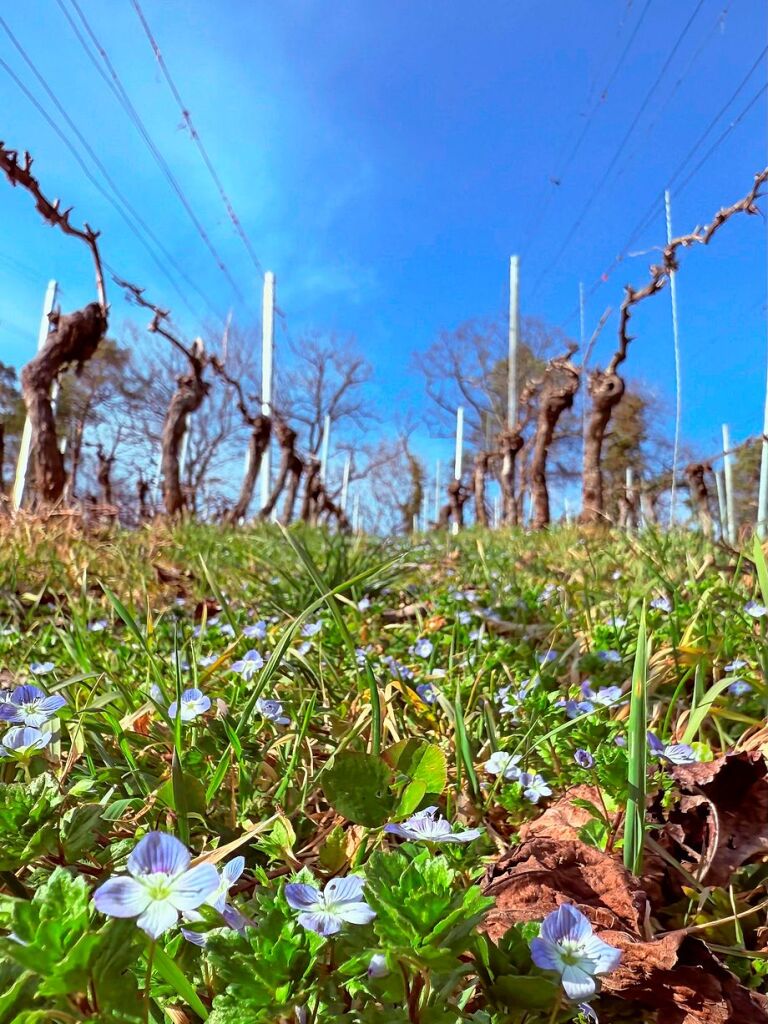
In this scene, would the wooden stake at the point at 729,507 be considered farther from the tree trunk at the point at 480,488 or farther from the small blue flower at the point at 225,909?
the tree trunk at the point at 480,488

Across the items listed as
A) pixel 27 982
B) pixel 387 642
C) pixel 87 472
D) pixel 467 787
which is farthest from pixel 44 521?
pixel 87 472

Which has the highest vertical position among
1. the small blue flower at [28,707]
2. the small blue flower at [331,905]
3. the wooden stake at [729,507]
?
the wooden stake at [729,507]

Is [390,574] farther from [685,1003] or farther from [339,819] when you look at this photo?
[685,1003]

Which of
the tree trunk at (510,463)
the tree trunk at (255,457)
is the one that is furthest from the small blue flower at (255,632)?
the tree trunk at (510,463)

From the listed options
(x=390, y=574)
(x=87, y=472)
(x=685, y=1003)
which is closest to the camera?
(x=685, y=1003)

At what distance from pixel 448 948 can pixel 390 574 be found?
2392 millimetres

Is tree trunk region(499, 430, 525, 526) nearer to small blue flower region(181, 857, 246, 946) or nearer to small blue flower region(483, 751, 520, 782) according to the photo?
small blue flower region(483, 751, 520, 782)

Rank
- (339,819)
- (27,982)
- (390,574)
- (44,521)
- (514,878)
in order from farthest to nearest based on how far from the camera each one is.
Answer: (44,521), (390,574), (339,819), (514,878), (27,982)

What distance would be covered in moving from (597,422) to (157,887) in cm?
963

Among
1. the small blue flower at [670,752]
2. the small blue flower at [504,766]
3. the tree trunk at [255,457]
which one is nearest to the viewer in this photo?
the small blue flower at [670,752]

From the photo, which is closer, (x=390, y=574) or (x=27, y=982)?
(x=27, y=982)

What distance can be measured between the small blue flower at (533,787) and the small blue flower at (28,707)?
0.67m

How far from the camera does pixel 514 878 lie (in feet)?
2.29

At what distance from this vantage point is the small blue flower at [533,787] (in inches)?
34.6
